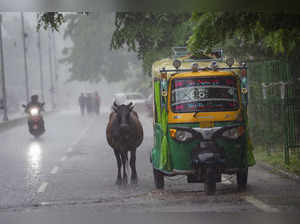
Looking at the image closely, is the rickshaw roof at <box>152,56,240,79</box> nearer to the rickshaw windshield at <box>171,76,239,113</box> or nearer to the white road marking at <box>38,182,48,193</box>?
the rickshaw windshield at <box>171,76,239,113</box>

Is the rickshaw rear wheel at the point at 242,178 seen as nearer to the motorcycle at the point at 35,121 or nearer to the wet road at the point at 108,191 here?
the wet road at the point at 108,191

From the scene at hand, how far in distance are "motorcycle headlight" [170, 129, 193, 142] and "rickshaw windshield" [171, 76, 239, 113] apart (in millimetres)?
354

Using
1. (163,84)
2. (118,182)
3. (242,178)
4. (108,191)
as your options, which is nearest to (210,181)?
(242,178)

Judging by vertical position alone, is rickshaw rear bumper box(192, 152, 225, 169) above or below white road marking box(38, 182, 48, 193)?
above

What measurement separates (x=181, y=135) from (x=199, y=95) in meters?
0.75

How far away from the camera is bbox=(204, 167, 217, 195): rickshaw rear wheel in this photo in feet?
33.1

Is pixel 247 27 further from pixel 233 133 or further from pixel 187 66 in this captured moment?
pixel 233 133

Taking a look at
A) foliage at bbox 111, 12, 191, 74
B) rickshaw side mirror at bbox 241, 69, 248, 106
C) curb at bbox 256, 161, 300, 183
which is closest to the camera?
rickshaw side mirror at bbox 241, 69, 248, 106

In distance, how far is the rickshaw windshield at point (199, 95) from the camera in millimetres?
10758

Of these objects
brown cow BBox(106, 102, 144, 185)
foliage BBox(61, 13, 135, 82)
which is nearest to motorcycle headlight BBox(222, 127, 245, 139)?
brown cow BBox(106, 102, 144, 185)

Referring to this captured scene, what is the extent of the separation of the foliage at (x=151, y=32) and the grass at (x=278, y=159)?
12.3ft

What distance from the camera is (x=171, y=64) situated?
1131cm

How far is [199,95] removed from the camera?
10766 millimetres

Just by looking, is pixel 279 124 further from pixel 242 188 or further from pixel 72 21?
pixel 72 21
